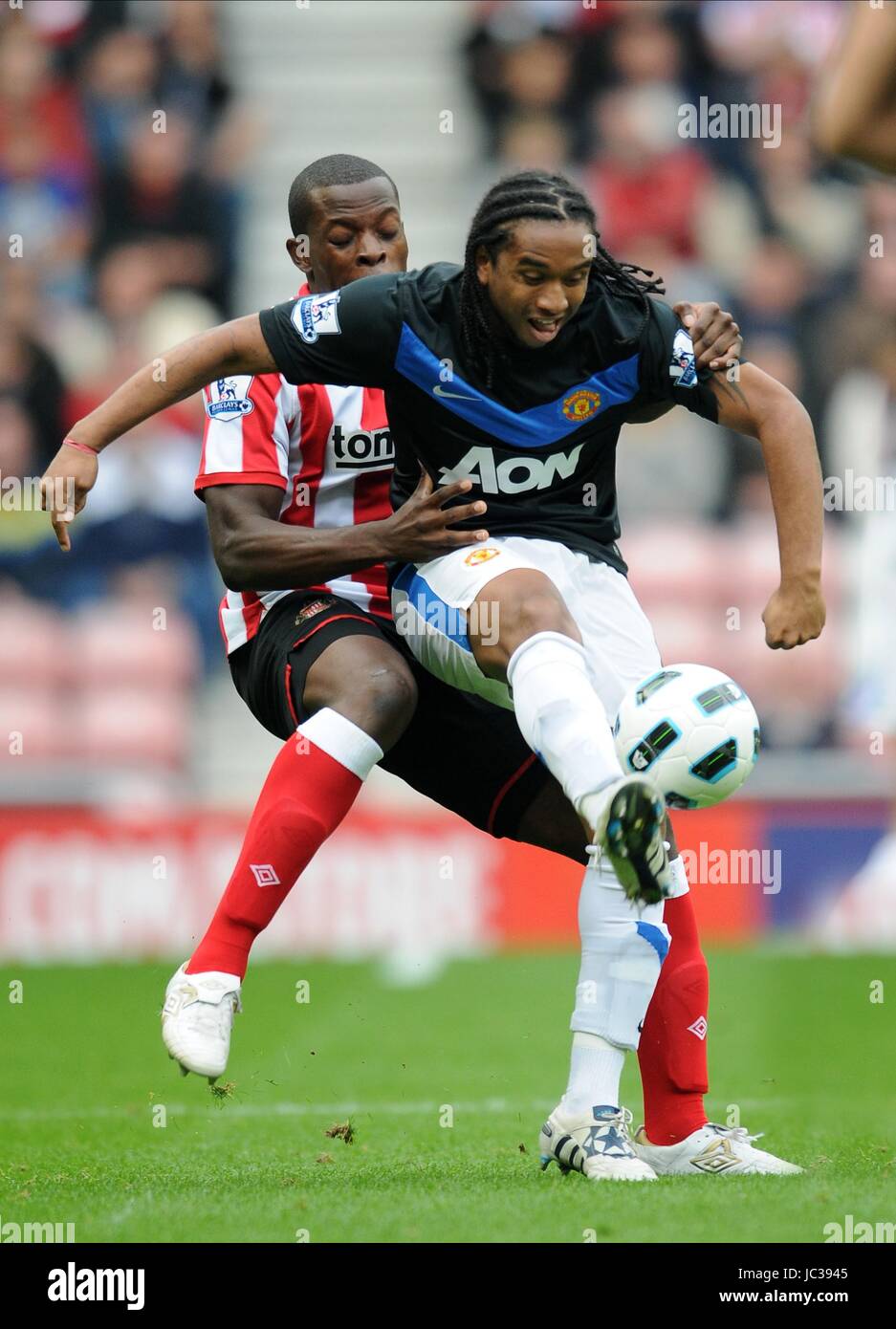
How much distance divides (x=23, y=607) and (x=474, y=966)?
3685mm

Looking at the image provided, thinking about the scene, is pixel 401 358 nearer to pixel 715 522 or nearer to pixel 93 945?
pixel 93 945

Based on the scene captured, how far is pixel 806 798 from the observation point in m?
10.6

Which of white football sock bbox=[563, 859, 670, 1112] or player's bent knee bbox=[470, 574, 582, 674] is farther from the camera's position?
white football sock bbox=[563, 859, 670, 1112]

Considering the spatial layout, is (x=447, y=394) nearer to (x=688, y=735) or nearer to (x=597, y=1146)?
(x=688, y=735)

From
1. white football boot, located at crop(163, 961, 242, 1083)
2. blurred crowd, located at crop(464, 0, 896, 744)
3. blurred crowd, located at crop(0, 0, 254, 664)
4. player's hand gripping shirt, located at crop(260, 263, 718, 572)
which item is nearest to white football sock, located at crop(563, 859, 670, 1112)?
white football boot, located at crop(163, 961, 242, 1083)

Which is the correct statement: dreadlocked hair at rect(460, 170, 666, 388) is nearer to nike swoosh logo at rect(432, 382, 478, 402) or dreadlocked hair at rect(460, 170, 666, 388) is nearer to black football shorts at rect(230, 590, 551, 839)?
nike swoosh logo at rect(432, 382, 478, 402)

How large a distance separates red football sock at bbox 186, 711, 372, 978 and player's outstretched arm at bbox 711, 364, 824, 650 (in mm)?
1043

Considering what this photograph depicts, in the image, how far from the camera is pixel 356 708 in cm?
482

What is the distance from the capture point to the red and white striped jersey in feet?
17.6

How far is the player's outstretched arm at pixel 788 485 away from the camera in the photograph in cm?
471

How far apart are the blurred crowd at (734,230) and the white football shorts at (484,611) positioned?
260 inches

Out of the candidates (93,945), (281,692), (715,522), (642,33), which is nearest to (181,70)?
(642,33)

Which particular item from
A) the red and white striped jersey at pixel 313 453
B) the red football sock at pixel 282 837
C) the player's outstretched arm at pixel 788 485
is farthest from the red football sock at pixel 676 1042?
the red and white striped jersey at pixel 313 453

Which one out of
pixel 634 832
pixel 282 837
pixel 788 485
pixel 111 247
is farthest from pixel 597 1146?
pixel 111 247
